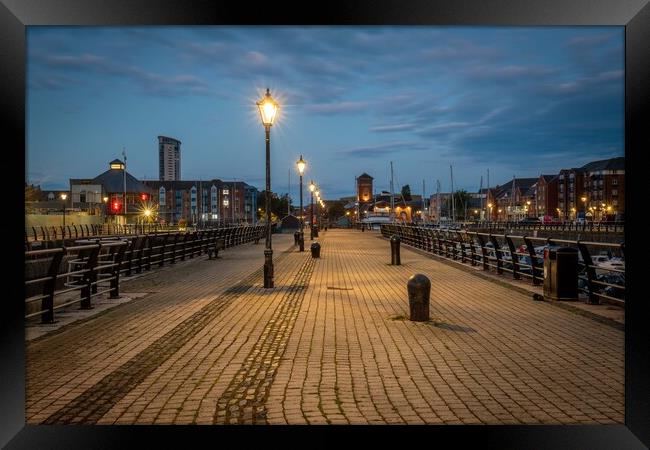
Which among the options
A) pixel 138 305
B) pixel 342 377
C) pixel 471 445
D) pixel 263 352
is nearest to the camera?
pixel 471 445

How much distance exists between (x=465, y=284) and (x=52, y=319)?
10.8 metres

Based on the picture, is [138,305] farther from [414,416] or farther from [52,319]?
[414,416]

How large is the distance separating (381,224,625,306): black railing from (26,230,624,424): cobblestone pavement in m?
1.18

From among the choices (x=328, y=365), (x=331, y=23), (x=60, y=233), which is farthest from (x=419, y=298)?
(x=60, y=233)

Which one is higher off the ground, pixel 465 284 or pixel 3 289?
pixel 3 289

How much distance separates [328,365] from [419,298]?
3.56 metres

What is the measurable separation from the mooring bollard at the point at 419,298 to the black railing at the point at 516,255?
311cm

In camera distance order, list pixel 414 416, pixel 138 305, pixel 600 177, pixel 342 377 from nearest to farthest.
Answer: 1. pixel 414 416
2. pixel 342 377
3. pixel 138 305
4. pixel 600 177

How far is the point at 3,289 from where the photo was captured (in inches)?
203

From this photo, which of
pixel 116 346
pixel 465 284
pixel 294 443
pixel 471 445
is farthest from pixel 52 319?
pixel 465 284

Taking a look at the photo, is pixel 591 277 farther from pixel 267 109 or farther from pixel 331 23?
pixel 267 109

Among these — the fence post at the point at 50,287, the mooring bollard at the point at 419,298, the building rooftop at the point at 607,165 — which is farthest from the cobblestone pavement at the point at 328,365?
the building rooftop at the point at 607,165

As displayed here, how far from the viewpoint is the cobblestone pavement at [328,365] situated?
561cm

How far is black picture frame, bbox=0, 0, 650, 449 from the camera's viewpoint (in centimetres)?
502
